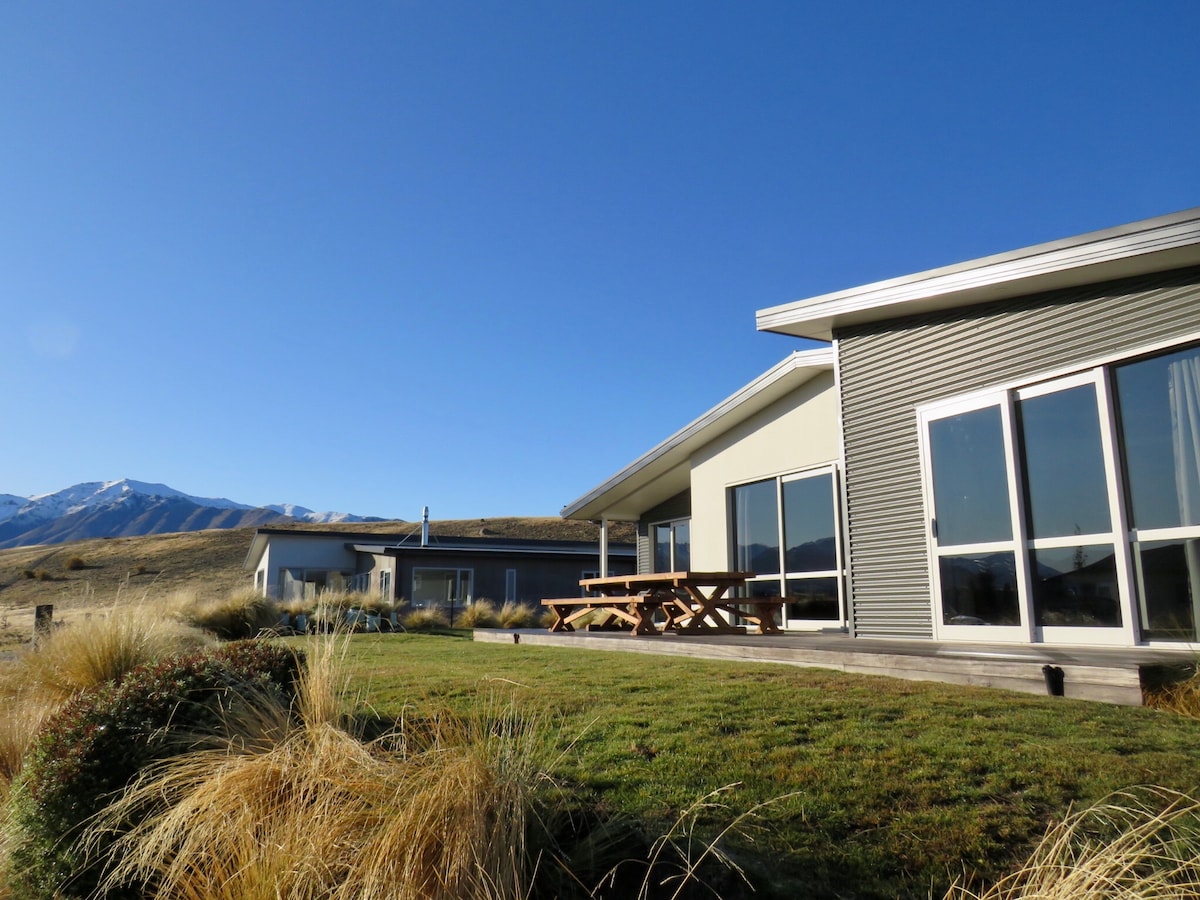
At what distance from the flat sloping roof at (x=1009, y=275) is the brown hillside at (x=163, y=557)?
37.0m

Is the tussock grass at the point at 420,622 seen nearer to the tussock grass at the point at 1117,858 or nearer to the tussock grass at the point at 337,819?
the tussock grass at the point at 337,819

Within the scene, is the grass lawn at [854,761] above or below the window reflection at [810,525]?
below

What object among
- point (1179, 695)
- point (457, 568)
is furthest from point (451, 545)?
point (1179, 695)

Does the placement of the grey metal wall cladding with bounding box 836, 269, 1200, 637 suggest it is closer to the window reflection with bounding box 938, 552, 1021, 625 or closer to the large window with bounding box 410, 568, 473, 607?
the window reflection with bounding box 938, 552, 1021, 625

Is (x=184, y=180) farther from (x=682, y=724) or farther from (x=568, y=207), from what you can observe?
(x=682, y=724)

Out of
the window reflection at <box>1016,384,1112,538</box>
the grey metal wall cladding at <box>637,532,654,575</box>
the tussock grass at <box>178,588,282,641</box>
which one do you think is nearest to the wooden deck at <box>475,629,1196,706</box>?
the window reflection at <box>1016,384,1112,538</box>

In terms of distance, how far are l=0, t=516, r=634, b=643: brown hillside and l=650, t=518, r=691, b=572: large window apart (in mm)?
29283

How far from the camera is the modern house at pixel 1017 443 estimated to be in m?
5.98

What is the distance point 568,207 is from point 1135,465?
8.50 m

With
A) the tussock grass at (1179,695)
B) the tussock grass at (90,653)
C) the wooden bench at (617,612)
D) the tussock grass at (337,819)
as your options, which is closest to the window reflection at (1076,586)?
the tussock grass at (1179,695)

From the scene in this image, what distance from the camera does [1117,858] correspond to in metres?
2.32

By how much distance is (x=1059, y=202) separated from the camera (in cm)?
1143

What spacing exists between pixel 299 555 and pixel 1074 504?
2769 cm

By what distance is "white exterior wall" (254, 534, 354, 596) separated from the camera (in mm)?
29734
